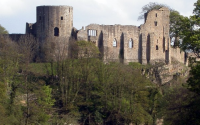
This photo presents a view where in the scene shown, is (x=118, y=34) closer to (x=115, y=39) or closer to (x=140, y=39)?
(x=115, y=39)

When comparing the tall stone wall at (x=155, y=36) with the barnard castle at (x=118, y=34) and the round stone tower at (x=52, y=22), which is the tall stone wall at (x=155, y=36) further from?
the round stone tower at (x=52, y=22)

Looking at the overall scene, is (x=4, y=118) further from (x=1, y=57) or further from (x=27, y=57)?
(x=27, y=57)

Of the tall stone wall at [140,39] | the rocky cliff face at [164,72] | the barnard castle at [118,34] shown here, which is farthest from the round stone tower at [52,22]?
the rocky cliff face at [164,72]

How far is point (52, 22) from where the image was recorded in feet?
177

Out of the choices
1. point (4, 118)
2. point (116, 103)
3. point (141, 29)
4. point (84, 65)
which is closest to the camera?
point (4, 118)

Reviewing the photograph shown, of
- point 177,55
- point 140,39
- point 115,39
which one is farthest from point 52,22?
point 177,55

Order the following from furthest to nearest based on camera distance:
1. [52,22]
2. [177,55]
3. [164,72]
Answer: [177,55]
[164,72]
[52,22]

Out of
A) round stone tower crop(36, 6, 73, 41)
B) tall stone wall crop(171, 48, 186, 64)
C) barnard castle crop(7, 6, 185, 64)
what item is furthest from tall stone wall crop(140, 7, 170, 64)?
round stone tower crop(36, 6, 73, 41)

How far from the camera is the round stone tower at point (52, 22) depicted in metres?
53.8

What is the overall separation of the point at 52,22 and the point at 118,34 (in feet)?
22.7

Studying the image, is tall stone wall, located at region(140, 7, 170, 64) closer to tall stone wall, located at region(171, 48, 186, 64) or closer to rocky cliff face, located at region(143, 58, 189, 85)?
rocky cliff face, located at region(143, 58, 189, 85)

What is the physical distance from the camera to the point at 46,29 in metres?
53.8

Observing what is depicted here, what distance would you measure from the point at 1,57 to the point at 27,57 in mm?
3765

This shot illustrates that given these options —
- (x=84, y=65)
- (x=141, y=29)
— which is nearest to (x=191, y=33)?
(x=84, y=65)
